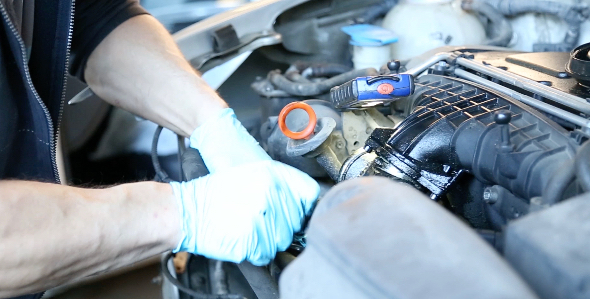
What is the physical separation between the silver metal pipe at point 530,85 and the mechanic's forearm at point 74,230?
2.02 ft

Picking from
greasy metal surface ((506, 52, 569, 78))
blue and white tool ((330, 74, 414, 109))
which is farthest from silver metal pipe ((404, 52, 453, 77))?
blue and white tool ((330, 74, 414, 109))

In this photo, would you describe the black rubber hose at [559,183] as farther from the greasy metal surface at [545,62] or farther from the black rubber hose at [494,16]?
the black rubber hose at [494,16]

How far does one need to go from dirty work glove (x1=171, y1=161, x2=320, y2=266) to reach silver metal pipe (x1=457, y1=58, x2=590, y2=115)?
41 centimetres

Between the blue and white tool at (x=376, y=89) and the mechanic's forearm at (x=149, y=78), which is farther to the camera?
the mechanic's forearm at (x=149, y=78)

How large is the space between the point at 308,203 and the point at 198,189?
18 cm

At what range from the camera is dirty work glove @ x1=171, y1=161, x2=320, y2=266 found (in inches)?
29.9

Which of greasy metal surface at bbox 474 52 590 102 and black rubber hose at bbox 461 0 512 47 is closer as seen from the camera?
greasy metal surface at bbox 474 52 590 102

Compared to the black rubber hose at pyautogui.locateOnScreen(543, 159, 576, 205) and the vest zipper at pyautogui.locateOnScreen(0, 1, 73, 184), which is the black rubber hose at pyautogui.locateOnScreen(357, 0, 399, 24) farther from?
the black rubber hose at pyautogui.locateOnScreen(543, 159, 576, 205)

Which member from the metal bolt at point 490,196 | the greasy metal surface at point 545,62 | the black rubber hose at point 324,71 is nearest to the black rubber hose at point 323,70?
the black rubber hose at point 324,71

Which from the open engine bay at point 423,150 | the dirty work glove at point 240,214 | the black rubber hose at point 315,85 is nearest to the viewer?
the open engine bay at point 423,150

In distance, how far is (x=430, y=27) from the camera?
1424mm

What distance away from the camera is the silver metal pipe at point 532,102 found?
730 mm

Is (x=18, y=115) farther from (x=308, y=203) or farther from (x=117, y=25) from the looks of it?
(x=308, y=203)

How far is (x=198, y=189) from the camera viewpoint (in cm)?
81
